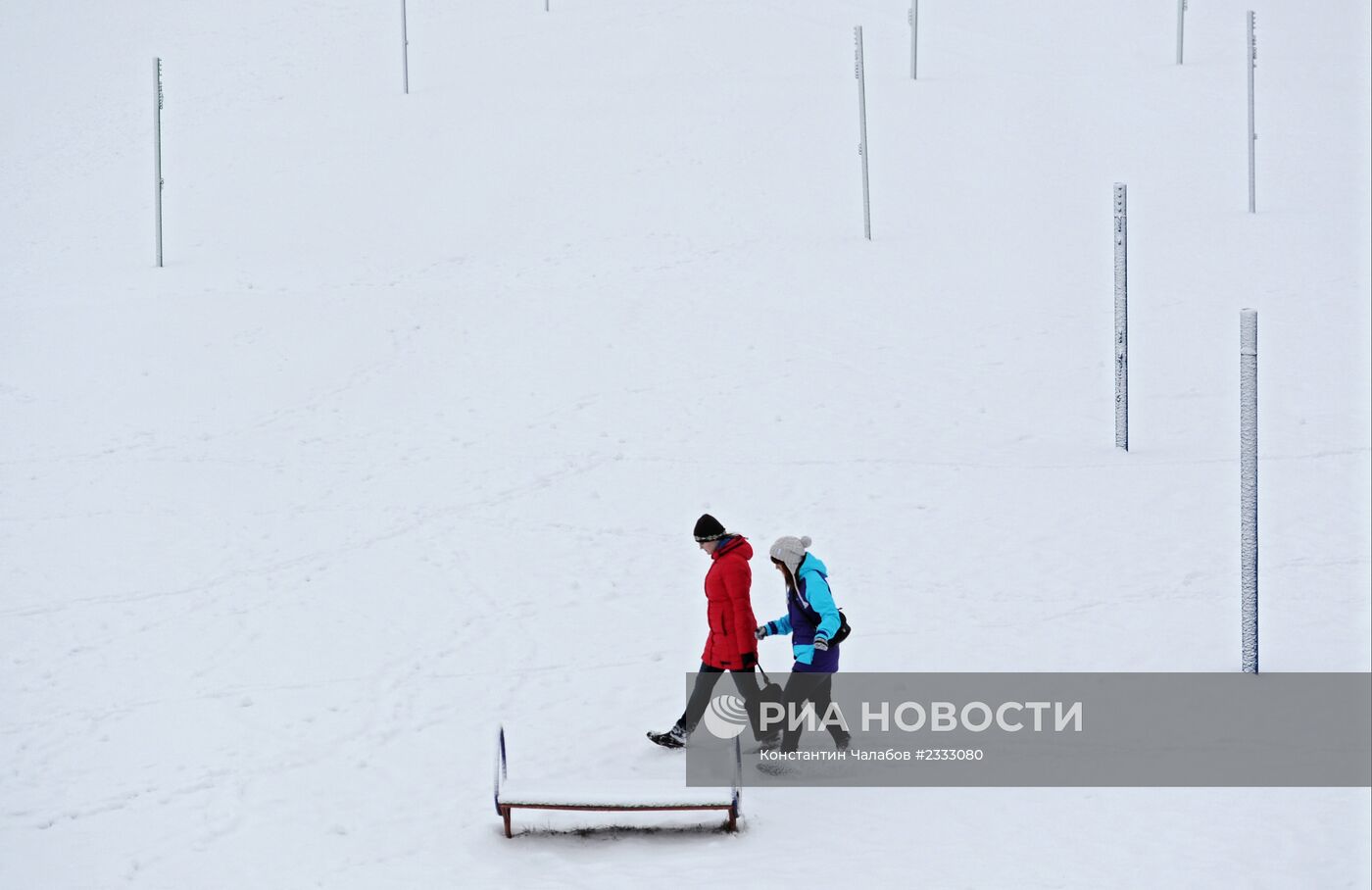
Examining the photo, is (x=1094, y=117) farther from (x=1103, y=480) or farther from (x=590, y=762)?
(x=590, y=762)

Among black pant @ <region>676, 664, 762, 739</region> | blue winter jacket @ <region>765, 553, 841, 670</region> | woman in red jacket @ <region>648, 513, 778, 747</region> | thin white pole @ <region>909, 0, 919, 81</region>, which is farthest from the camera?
thin white pole @ <region>909, 0, 919, 81</region>

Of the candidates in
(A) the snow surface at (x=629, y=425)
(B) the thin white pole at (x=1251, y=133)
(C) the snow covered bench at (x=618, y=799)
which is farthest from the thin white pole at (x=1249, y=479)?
(B) the thin white pole at (x=1251, y=133)

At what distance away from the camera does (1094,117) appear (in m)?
21.6

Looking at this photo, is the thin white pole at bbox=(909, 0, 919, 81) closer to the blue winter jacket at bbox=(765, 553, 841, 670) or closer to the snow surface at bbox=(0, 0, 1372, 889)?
the snow surface at bbox=(0, 0, 1372, 889)

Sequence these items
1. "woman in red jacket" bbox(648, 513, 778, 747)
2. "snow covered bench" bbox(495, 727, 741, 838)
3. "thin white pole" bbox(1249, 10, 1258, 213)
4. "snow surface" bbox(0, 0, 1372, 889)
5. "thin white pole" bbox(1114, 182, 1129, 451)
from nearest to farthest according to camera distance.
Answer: "snow covered bench" bbox(495, 727, 741, 838)
"snow surface" bbox(0, 0, 1372, 889)
"woman in red jacket" bbox(648, 513, 778, 747)
"thin white pole" bbox(1114, 182, 1129, 451)
"thin white pole" bbox(1249, 10, 1258, 213)

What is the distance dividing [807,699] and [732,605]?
0.71 m

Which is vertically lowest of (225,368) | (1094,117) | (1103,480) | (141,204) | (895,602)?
(895,602)

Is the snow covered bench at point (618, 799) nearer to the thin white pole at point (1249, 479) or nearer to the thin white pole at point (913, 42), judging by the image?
the thin white pole at point (1249, 479)

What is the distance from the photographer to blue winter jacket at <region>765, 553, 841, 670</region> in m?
8.39

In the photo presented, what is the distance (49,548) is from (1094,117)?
15.9 metres

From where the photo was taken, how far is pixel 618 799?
760cm

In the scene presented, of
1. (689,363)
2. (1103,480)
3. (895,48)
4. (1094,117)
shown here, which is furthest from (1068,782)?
(895,48)

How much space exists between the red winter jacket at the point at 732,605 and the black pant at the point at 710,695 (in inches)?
4.4

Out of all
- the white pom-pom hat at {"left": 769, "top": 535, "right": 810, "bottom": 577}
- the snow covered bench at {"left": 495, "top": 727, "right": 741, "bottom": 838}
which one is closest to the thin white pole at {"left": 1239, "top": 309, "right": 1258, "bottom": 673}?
the white pom-pom hat at {"left": 769, "top": 535, "right": 810, "bottom": 577}
